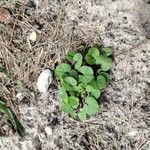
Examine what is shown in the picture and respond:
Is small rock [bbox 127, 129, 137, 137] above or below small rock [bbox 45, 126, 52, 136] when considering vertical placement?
above

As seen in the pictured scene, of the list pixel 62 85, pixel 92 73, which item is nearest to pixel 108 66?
pixel 92 73

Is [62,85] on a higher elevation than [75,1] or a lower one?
lower

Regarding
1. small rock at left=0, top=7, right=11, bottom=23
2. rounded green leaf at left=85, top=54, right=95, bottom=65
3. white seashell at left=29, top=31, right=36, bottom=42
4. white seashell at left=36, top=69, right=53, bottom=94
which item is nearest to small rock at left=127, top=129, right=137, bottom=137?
rounded green leaf at left=85, top=54, right=95, bottom=65

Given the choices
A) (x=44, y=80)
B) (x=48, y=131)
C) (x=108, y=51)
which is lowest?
(x=48, y=131)

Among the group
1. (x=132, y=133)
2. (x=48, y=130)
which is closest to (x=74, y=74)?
(x=48, y=130)

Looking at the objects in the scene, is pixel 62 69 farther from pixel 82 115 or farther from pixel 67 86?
pixel 82 115

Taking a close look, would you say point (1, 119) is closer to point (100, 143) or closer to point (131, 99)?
point (100, 143)

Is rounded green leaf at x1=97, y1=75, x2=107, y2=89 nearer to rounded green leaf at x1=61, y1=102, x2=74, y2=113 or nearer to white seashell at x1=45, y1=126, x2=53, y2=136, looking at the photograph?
rounded green leaf at x1=61, y1=102, x2=74, y2=113
